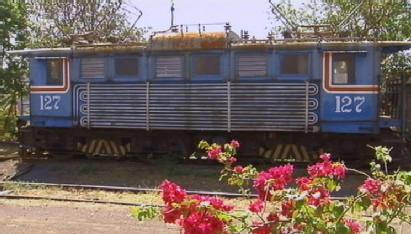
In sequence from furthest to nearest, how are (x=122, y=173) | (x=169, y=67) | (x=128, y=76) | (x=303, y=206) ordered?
(x=128, y=76) < (x=169, y=67) < (x=122, y=173) < (x=303, y=206)

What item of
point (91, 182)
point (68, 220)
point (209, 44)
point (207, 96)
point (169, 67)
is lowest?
point (91, 182)

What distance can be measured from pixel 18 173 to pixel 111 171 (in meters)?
1.99

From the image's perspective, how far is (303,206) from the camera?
130 inches

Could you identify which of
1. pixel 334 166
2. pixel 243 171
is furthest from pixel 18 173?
pixel 334 166

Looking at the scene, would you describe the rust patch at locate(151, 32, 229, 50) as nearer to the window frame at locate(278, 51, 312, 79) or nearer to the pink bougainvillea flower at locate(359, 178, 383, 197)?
the window frame at locate(278, 51, 312, 79)

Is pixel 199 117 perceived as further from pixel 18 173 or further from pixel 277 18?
pixel 277 18

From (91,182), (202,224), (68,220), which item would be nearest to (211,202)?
(202,224)

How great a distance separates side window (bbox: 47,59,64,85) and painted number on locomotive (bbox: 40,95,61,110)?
0.34m

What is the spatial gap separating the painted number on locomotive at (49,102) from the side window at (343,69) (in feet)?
21.5

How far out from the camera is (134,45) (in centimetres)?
1380

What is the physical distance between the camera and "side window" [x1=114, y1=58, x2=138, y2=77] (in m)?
13.9

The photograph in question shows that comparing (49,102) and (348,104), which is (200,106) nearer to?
(348,104)

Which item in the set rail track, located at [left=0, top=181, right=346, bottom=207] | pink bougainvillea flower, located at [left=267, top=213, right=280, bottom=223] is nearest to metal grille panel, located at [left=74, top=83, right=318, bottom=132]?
rail track, located at [left=0, top=181, right=346, bottom=207]

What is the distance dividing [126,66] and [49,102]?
88.1 inches
